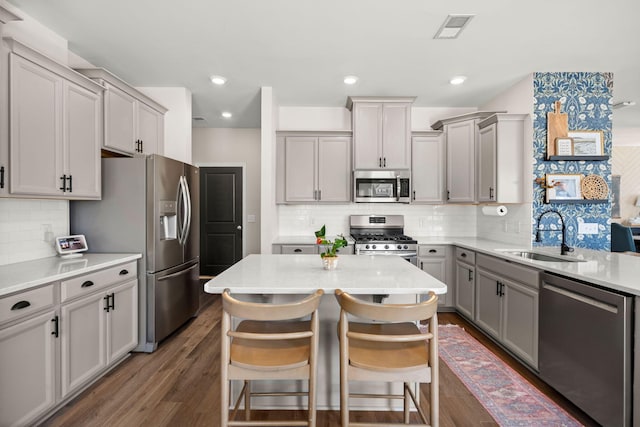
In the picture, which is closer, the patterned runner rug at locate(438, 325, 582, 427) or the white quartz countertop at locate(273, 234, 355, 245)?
the patterned runner rug at locate(438, 325, 582, 427)

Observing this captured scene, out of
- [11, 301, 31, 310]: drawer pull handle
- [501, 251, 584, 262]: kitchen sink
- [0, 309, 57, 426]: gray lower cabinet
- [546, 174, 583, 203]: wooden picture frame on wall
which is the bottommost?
[0, 309, 57, 426]: gray lower cabinet

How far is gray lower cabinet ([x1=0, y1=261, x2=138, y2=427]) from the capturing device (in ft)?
5.76

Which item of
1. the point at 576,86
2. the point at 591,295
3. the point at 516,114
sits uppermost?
the point at 576,86

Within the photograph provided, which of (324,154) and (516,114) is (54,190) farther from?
(516,114)

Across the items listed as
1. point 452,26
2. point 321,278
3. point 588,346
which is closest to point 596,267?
point 588,346

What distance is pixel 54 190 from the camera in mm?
2375

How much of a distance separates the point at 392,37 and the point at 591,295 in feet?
7.68

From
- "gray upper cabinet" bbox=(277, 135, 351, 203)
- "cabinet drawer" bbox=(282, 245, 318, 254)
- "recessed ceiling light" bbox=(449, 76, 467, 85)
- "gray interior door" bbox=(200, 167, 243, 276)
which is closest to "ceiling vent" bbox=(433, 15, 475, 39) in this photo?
"recessed ceiling light" bbox=(449, 76, 467, 85)

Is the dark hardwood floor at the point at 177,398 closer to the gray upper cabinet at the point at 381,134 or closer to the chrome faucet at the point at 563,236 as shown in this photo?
the chrome faucet at the point at 563,236

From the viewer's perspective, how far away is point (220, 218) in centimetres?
591

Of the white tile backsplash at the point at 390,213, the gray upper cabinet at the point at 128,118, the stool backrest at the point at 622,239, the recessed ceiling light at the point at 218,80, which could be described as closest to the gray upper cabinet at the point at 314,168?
the white tile backsplash at the point at 390,213

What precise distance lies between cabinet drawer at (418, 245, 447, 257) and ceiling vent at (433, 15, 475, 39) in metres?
2.31

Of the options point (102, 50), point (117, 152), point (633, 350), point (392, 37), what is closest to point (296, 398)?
point (633, 350)

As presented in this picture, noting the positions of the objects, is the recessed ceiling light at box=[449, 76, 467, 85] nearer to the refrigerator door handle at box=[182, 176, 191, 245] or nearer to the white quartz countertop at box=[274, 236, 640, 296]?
the white quartz countertop at box=[274, 236, 640, 296]
